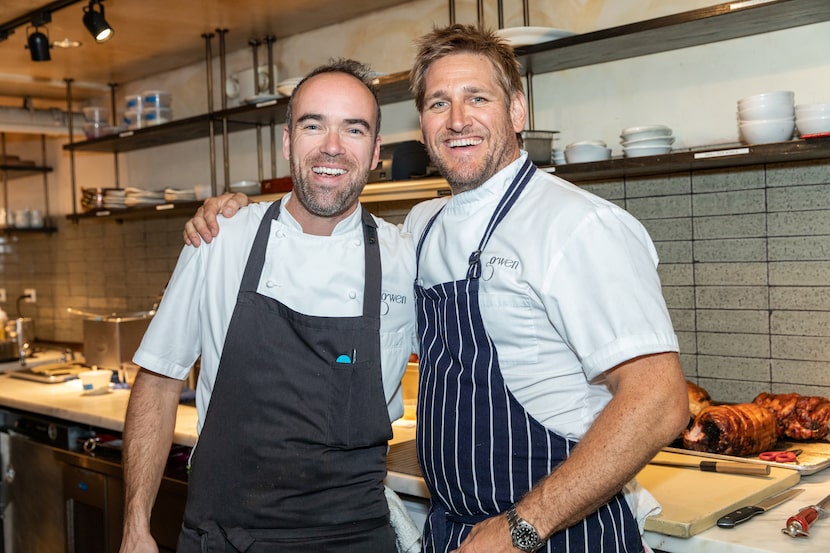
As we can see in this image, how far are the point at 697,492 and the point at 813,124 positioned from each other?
3.49 feet

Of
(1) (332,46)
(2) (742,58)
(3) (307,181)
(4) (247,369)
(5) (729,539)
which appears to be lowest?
(5) (729,539)

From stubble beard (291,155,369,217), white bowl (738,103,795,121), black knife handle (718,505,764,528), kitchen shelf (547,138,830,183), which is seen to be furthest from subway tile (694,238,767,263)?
stubble beard (291,155,369,217)

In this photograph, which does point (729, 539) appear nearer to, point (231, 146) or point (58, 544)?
point (58, 544)

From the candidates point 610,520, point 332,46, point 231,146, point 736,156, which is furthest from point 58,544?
point 736,156

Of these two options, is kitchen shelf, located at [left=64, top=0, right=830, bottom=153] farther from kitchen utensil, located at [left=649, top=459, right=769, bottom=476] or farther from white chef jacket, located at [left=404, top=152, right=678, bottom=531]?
kitchen utensil, located at [left=649, top=459, right=769, bottom=476]

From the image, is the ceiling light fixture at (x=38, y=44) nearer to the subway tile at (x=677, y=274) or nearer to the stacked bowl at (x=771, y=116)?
the subway tile at (x=677, y=274)

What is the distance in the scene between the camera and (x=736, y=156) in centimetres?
243

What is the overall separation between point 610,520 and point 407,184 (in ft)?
5.70

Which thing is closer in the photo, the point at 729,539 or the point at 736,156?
the point at 729,539

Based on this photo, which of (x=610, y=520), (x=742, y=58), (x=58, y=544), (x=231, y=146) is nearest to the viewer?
(x=610, y=520)

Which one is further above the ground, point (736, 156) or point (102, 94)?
point (102, 94)

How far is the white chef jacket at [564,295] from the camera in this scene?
1.44 metres

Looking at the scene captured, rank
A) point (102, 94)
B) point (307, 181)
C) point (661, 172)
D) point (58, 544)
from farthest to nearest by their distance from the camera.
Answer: point (102, 94) → point (58, 544) → point (661, 172) → point (307, 181)

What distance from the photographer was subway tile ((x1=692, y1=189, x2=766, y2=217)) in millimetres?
2789
